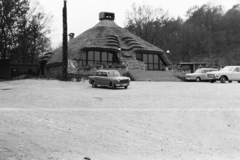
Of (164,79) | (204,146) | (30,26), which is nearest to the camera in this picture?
(204,146)

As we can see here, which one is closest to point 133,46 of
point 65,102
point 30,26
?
point 30,26

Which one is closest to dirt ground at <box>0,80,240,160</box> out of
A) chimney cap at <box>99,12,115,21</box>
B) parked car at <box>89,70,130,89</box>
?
parked car at <box>89,70,130,89</box>

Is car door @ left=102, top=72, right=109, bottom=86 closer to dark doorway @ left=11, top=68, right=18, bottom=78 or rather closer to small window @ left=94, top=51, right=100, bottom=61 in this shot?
small window @ left=94, top=51, right=100, bottom=61

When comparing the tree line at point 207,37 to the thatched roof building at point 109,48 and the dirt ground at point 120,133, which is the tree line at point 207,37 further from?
the dirt ground at point 120,133

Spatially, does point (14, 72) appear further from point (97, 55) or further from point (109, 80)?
point (109, 80)

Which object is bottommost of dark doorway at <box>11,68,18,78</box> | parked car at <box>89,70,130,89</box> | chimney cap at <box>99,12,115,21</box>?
parked car at <box>89,70,130,89</box>

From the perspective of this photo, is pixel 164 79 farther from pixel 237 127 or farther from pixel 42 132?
pixel 42 132

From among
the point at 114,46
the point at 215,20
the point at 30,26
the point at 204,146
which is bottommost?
the point at 204,146

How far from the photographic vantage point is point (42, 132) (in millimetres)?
8008

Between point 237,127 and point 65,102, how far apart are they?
8177mm

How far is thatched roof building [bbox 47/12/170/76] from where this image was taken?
3532 centimetres

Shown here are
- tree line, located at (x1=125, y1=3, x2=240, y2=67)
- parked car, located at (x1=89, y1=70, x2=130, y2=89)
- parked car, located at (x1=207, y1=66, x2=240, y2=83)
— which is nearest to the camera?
parked car, located at (x1=89, y1=70, x2=130, y2=89)

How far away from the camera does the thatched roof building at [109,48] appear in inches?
1391

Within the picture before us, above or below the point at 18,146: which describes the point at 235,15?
above
